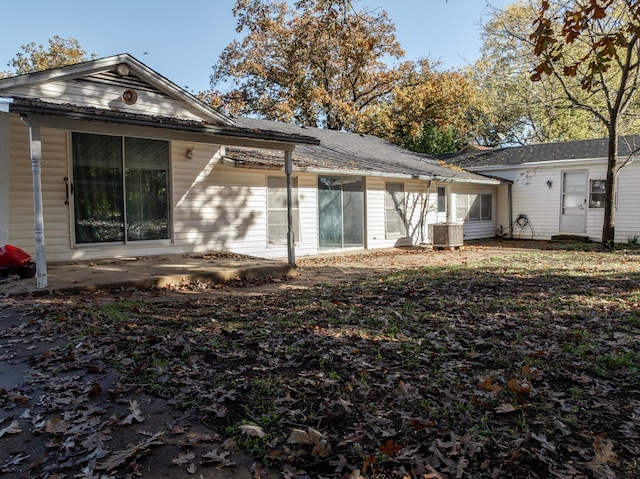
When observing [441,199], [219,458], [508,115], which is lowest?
[219,458]

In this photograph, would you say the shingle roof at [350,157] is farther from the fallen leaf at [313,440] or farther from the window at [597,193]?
the fallen leaf at [313,440]

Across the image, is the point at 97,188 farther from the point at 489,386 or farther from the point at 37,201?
the point at 489,386

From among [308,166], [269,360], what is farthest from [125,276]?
[308,166]

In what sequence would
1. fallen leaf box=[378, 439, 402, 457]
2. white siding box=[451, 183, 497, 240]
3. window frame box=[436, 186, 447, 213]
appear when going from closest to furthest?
fallen leaf box=[378, 439, 402, 457]
window frame box=[436, 186, 447, 213]
white siding box=[451, 183, 497, 240]

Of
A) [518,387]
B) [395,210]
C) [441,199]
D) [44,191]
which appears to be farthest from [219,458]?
[441,199]

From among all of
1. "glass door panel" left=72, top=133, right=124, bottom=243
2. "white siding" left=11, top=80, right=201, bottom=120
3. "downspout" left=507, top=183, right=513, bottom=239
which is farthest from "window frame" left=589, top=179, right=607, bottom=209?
"glass door panel" left=72, top=133, right=124, bottom=243

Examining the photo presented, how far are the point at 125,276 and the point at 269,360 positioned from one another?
461cm

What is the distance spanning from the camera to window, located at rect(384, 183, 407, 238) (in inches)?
599

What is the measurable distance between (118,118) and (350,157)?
9.25m

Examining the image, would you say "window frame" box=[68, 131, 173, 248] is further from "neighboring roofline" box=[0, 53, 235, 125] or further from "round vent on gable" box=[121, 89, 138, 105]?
"neighboring roofline" box=[0, 53, 235, 125]

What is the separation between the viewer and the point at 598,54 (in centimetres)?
432

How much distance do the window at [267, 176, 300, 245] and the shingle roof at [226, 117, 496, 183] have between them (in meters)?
0.62

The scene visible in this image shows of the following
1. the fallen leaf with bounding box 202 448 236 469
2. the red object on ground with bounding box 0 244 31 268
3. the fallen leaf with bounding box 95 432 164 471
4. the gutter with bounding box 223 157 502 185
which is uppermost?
the gutter with bounding box 223 157 502 185

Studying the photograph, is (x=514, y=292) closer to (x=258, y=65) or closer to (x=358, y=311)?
(x=358, y=311)
